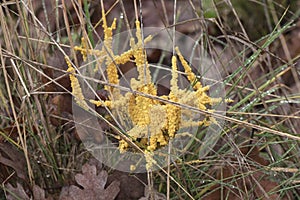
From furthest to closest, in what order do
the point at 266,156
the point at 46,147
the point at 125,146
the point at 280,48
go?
1. the point at 280,48
2. the point at 266,156
3. the point at 46,147
4. the point at 125,146

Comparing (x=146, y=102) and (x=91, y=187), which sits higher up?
(x=146, y=102)

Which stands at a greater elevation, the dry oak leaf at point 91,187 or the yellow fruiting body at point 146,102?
the yellow fruiting body at point 146,102

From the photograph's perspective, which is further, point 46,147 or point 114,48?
point 114,48

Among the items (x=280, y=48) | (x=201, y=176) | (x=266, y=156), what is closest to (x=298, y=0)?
(x=280, y=48)


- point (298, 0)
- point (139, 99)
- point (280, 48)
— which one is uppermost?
point (139, 99)

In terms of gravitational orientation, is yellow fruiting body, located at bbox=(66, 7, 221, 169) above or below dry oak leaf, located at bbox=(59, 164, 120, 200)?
above

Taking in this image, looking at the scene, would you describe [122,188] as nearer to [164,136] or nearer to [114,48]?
[164,136]

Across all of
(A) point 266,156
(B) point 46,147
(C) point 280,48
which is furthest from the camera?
(C) point 280,48

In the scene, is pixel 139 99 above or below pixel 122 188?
above
